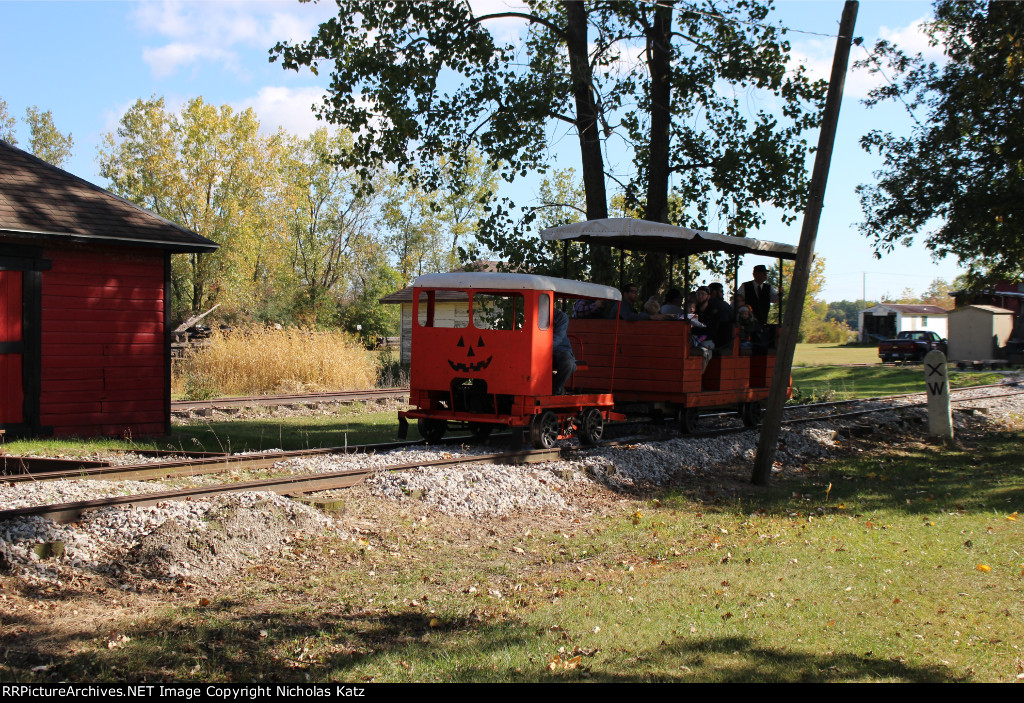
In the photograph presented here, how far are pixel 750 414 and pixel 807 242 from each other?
16.8 ft

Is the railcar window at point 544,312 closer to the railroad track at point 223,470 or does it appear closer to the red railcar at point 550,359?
the red railcar at point 550,359

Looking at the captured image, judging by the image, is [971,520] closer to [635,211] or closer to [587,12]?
[635,211]

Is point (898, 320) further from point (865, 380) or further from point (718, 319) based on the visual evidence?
point (718, 319)

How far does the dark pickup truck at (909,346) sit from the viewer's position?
140 feet

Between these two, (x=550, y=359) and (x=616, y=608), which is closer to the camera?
(x=616, y=608)

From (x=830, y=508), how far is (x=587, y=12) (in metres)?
12.3

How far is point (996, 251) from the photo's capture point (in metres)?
Answer: 16.3

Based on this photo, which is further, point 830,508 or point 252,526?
point 830,508

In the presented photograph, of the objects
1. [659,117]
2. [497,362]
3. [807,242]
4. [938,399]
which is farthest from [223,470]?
[938,399]

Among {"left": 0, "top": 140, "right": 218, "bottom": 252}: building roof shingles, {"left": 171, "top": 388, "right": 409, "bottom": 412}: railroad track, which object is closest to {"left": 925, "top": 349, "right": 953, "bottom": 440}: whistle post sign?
{"left": 171, "top": 388, "right": 409, "bottom": 412}: railroad track

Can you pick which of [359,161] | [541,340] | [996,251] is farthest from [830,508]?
[359,161]

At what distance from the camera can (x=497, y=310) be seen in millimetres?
12344

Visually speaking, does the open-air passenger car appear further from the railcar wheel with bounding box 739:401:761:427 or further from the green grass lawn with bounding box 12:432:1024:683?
the green grass lawn with bounding box 12:432:1024:683

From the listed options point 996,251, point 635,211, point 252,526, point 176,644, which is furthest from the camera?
point 635,211
